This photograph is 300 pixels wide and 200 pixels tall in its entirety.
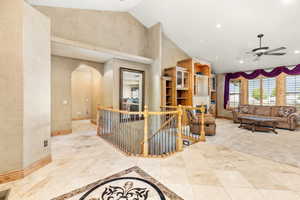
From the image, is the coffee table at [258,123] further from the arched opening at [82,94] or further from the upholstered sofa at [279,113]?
the arched opening at [82,94]

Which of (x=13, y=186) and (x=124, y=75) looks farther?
(x=124, y=75)

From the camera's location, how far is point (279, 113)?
565cm

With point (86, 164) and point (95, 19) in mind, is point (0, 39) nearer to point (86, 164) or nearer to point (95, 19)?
point (86, 164)

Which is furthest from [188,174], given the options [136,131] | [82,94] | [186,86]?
[82,94]

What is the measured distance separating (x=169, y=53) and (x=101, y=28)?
3.20 metres

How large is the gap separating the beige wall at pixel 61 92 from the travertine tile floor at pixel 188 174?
140cm

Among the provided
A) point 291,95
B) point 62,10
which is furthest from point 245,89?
point 62,10

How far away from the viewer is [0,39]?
1906 millimetres

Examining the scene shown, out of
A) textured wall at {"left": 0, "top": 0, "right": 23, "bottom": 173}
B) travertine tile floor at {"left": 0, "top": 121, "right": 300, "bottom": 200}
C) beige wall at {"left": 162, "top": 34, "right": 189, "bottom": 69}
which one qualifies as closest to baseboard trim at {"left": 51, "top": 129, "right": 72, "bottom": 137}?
travertine tile floor at {"left": 0, "top": 121, "right": 300, "bottom": 200}

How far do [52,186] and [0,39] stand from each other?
2307 mm

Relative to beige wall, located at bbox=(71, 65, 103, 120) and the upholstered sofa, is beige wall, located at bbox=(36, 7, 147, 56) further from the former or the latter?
the upholstered sofa

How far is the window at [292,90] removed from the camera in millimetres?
5812

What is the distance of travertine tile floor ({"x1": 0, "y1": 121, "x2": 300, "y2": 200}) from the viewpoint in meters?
1.71

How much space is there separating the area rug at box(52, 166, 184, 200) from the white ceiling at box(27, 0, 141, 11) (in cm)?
420
